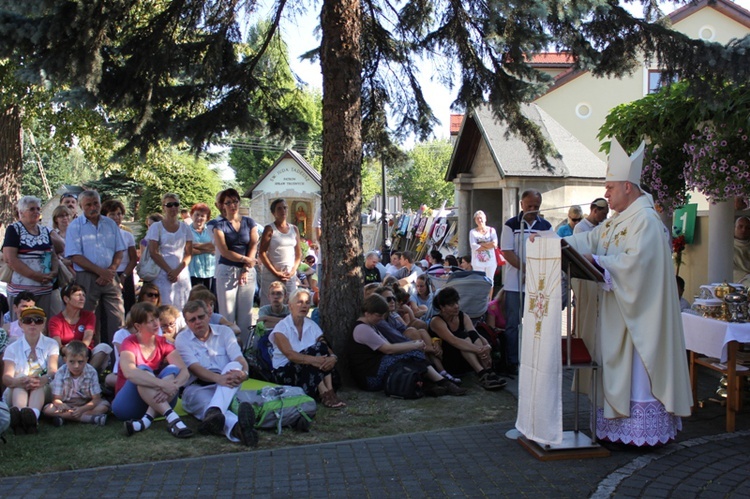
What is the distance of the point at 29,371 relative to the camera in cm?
657

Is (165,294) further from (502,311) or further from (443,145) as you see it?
(443,145)

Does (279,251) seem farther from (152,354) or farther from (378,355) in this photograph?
(152,354)

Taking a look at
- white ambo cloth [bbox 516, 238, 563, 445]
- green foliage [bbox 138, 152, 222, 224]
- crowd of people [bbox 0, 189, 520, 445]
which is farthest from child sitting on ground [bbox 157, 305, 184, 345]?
green foliage [bbox 138, 152, 222, 224]

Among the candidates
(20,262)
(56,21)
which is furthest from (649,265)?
(20,262)

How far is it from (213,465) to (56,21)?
4.23m

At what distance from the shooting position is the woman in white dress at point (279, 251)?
941 cm

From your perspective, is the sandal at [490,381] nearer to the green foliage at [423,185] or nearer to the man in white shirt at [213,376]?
the man in white shirt at [213,376]

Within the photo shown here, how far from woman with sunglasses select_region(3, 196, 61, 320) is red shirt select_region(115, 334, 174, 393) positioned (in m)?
1.72

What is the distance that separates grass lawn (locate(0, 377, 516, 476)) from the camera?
5.64m

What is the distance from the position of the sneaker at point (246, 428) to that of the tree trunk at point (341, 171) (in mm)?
2089

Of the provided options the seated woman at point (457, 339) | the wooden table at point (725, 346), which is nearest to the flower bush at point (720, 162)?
the wooden table at point (725, 346)

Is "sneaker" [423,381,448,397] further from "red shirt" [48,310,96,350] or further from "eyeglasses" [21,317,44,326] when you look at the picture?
"eyeglasses" [21,317,44,326]

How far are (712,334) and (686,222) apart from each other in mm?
4548

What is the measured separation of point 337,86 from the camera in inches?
316
